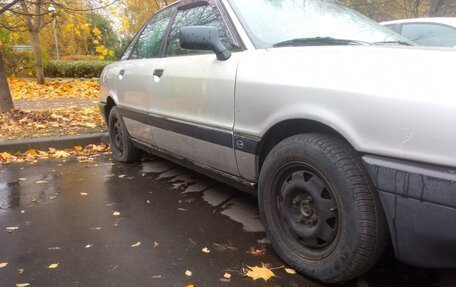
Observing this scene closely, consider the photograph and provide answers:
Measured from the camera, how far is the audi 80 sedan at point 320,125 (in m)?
1.78

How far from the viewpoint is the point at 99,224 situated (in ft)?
10.9

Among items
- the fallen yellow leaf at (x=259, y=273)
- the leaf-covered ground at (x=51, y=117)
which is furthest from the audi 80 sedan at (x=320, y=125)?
the leaf-covered ground at (x=51, y=117)

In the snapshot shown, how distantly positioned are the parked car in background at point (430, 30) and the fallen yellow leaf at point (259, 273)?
14.5 ft

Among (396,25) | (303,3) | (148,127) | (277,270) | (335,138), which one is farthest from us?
(396,25)

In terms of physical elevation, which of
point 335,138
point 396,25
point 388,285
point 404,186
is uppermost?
point 396,25

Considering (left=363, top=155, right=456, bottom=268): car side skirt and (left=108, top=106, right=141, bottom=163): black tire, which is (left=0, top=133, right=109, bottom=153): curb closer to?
(left=108, top=106, right=141, bottom=163): black tire

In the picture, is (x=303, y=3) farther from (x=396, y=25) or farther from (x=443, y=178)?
(x=396, y=25)

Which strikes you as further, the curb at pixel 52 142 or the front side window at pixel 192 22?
the curb at pixel 52 142

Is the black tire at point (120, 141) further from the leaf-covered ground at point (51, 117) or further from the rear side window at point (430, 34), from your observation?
the rear side window at point (430, 34)

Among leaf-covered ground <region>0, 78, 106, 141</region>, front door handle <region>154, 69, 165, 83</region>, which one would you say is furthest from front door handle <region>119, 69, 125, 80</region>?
leaf-covered ground <region>0, 78, 106, 141</region>

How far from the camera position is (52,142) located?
237 inches

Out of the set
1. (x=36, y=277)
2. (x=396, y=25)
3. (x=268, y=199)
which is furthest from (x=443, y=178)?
(x=396, y=25)

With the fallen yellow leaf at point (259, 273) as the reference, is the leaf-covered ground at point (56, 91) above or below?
above

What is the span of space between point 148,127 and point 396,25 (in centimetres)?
425
